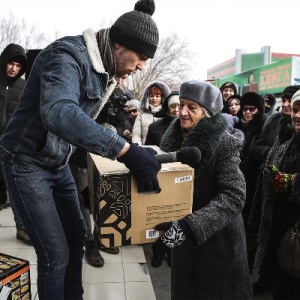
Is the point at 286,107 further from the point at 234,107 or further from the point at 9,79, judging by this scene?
the point at 9,79

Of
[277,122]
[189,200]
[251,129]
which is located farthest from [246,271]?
[251,129]

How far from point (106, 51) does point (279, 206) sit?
1841mm

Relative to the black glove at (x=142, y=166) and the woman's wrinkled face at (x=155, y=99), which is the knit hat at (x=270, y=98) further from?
the black glove at (x=142, y=166)

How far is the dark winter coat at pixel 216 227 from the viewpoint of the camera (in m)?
1.49

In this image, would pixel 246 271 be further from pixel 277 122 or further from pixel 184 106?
pixel 277 122

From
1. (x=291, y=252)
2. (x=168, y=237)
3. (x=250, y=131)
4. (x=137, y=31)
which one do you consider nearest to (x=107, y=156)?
(x=168, y=237)

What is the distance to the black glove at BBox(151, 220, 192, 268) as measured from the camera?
1.28 meters

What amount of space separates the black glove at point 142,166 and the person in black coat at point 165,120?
251 cm

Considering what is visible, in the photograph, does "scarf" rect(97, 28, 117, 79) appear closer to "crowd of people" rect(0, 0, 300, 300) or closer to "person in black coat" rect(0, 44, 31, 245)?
"crowd of people" rect(0, 0, 300, 300)

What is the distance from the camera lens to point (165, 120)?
3760 millimetres

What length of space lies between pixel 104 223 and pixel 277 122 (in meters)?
2.75

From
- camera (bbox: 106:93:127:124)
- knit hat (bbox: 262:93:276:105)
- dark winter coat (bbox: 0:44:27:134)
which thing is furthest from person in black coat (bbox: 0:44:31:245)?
knit hat (bbox: 262:93:276:105)

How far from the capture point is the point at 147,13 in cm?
145

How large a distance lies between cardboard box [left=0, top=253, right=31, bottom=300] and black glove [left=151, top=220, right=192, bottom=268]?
3.25 feet
